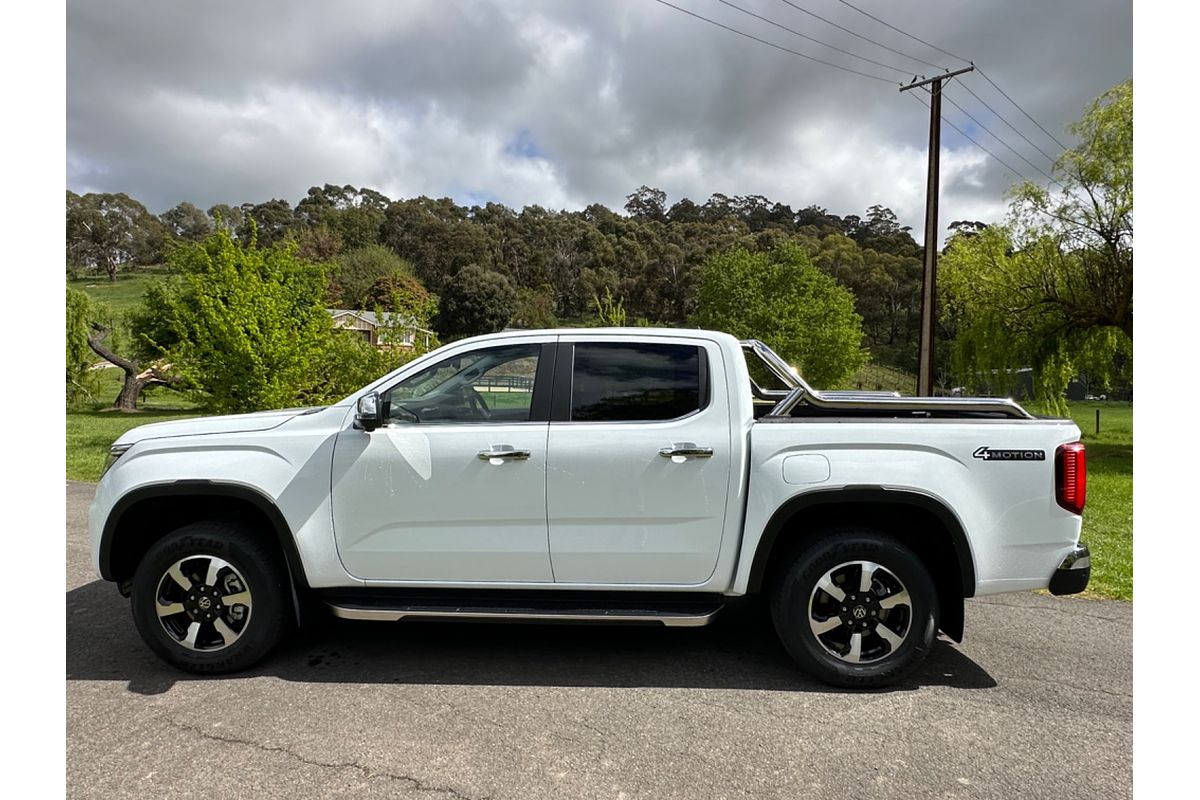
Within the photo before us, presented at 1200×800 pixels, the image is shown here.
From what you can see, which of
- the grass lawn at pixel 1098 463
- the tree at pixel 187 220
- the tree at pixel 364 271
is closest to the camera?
the grass lawn at pixel 1098 463

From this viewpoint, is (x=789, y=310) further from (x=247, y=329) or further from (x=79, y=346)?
(x=247, y=329)

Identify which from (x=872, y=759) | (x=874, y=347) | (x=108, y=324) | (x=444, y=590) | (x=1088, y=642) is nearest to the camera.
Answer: (x=872, y=759)

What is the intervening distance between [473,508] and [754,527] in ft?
4.82

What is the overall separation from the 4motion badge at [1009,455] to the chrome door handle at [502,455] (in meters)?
2.30

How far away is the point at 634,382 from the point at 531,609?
1325 mm

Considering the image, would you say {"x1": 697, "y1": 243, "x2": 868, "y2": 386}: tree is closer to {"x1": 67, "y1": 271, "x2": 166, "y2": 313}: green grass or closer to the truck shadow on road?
the truck shadow on road

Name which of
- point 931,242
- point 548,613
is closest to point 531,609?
point 548,613

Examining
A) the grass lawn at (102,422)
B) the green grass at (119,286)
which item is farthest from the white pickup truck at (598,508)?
the green grass at (119,286)

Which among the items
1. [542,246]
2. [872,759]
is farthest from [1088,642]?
[542,246]

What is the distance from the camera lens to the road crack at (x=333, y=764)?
9.27 ft

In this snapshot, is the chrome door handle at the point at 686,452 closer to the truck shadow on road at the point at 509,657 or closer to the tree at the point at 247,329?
the truck shadow on road at the point at 509,657

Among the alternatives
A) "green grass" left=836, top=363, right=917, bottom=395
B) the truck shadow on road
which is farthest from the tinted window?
"green grass" left=836, top=363, right=917, bottom=395

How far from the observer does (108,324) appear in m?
29.0

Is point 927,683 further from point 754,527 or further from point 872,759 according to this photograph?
point 754,527
